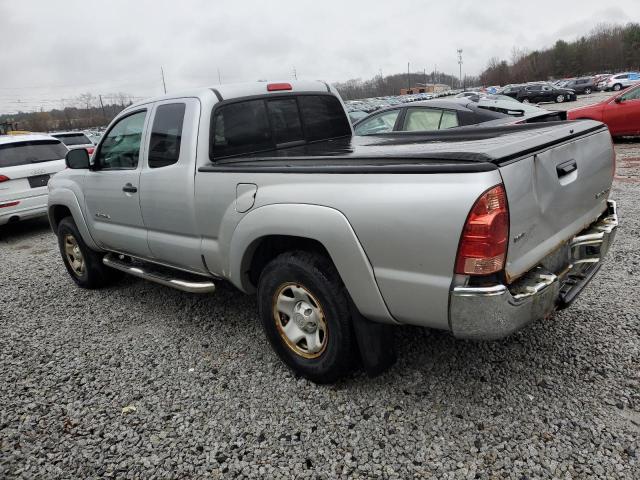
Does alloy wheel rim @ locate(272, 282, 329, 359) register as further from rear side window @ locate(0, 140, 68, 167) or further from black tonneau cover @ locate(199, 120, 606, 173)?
rear side window @ locate(0, 140, 68, 167)

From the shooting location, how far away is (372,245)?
249cm

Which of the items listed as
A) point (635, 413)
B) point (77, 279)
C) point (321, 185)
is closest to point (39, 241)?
point (77, 279)

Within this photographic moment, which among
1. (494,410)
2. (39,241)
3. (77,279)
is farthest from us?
(39,241)

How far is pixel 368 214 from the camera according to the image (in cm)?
247

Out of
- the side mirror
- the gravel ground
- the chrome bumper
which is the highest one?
the side mirror

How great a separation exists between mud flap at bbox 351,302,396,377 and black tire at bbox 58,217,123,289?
3453mm

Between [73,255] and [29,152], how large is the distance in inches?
162

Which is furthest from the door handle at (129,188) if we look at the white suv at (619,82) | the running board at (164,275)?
the white suv at (619,82)

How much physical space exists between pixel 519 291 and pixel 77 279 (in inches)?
188

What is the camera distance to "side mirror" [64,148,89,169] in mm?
4578

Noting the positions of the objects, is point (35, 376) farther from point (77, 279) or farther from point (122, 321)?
point (77, 279)

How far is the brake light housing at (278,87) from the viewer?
3.99 m

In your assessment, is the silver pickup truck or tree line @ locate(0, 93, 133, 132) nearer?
the silver pickup truck

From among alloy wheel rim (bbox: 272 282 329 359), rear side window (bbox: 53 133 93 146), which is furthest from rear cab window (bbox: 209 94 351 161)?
rear side window (bbox: 53 133 93 146)
